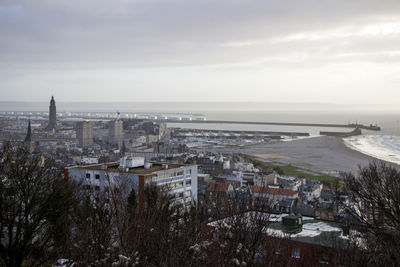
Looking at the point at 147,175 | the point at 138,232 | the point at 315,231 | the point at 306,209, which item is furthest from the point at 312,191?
the point at 138,232

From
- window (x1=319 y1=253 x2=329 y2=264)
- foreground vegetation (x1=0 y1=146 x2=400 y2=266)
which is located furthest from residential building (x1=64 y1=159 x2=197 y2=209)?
window (x1=319 y1=253 x2=329 y2=264)

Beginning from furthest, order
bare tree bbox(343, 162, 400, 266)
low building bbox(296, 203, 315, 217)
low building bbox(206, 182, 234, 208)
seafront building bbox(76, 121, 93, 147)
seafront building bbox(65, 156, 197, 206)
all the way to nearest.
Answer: seafront building bbox(76, 121, 93, 147), low building bbox(296, 203, 315, 217), seafront building bbox(65, 156, 197, 206), bare tree bbox(343, 162, 400, 266), low building bbox(206, 182, 234, 208)

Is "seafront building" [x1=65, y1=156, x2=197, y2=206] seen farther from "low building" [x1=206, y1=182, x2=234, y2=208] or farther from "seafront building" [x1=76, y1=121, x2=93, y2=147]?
"seafront building" [x1=76, y1=121, x2=93, y2=147]

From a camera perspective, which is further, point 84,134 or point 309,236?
point 84,134

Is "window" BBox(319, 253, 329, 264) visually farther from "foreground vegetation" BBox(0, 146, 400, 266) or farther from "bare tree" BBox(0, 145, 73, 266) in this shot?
"bare tree" BBox(0, 145, 73, 266)

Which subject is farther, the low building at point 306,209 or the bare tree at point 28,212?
the low building at point 306,209

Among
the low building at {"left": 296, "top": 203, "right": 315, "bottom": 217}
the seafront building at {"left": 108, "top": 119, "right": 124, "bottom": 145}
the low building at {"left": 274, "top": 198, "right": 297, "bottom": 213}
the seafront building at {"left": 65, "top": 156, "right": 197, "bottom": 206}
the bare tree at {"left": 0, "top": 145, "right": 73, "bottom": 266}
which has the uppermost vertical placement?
the bare tree at {"left": 0, "top": 145, "right": 73, "bottom": 266}

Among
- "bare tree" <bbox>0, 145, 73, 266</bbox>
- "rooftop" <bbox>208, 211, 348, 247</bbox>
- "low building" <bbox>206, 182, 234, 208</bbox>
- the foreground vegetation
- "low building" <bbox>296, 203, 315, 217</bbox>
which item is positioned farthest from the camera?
"low building" <bbox>296, 203, 315, 217</bbox>

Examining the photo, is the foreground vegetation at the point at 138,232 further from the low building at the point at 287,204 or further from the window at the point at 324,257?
the low building at the point at 287,204

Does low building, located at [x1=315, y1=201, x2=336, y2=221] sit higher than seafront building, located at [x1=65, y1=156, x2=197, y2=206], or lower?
lower

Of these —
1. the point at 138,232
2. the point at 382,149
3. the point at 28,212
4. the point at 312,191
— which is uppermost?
the point at 138,232

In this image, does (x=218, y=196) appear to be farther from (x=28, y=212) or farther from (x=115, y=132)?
(x=115, y=132)

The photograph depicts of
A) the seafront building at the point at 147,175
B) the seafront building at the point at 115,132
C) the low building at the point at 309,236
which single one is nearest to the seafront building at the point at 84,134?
the seafront building at the point at 115,132

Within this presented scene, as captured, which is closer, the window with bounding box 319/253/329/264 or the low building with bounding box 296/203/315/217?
the window with bounding box 319/253/329/264
